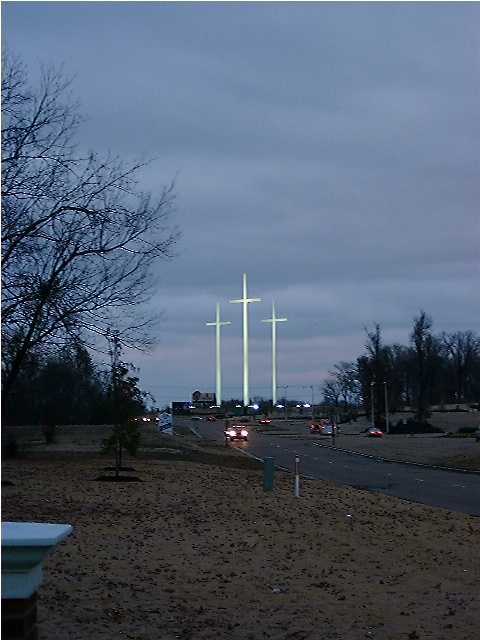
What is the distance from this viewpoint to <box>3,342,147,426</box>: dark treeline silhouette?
1800 cm

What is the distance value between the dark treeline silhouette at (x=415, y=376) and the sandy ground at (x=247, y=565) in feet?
272

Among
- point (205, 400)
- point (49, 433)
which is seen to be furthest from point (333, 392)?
point (49, 433)

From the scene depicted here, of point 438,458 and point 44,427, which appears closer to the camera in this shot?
point 44,427

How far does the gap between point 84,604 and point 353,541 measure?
6.90m

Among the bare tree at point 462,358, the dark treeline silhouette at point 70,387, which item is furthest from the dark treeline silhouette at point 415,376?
the dark treeline silhouette at point 70,387

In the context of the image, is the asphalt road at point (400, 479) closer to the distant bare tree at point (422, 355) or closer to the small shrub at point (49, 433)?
the small shrub at point (49, 433)

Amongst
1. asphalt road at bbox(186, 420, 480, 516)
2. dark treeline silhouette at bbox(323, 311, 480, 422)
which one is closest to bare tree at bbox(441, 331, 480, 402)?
dark treeline silhouette at bbox(323, 311, 480, 422)

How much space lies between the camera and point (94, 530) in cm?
1515

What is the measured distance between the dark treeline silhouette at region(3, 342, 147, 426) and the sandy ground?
7.31 feet

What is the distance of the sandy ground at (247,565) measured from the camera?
379 inches

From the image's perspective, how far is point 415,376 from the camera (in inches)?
5123

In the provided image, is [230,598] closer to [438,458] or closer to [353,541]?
[353,541]

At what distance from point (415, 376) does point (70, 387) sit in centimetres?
10741

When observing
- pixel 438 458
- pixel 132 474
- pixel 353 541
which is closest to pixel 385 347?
pixel 438 458
